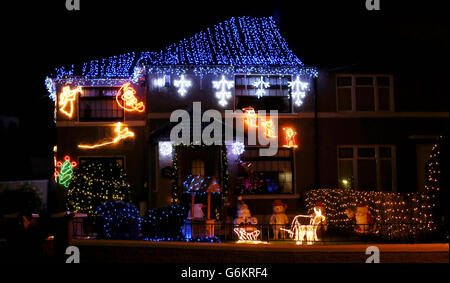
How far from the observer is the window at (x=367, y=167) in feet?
Result: 62.3

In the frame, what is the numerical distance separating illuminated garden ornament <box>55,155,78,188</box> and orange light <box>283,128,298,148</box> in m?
8.31

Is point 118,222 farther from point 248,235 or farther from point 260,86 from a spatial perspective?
point 260,86

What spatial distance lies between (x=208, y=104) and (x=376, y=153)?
702cm

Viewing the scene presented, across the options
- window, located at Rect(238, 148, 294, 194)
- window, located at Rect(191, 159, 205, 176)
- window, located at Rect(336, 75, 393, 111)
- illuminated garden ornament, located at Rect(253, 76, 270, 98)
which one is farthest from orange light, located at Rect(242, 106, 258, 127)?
window, located at Rect(336, 75, 393, 111)

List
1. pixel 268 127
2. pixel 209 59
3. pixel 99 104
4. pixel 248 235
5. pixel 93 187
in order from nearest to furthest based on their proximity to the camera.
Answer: pixel 248 235 < pixel 93 187 < pixel 209 59 < pixel 268 127 < pixel 99 104

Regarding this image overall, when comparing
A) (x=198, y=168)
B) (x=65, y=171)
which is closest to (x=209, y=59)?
(x=198, y=168)

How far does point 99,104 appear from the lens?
19.3 meters

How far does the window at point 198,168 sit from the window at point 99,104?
12.4 ft

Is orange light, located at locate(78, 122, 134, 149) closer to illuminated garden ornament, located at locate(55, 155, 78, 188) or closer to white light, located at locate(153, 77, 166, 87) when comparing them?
illuminated garden ornament, located at locate(55, 155, 78, 188)

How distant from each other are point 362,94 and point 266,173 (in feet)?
16.7

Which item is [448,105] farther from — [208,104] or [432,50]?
[208,104]

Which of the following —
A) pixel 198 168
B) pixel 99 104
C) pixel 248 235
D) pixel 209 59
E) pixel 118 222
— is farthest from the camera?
pixel 99 104

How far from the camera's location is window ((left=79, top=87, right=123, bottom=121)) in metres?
19.3

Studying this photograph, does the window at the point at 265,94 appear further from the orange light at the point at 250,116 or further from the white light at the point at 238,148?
the white light at the point at 238,148
